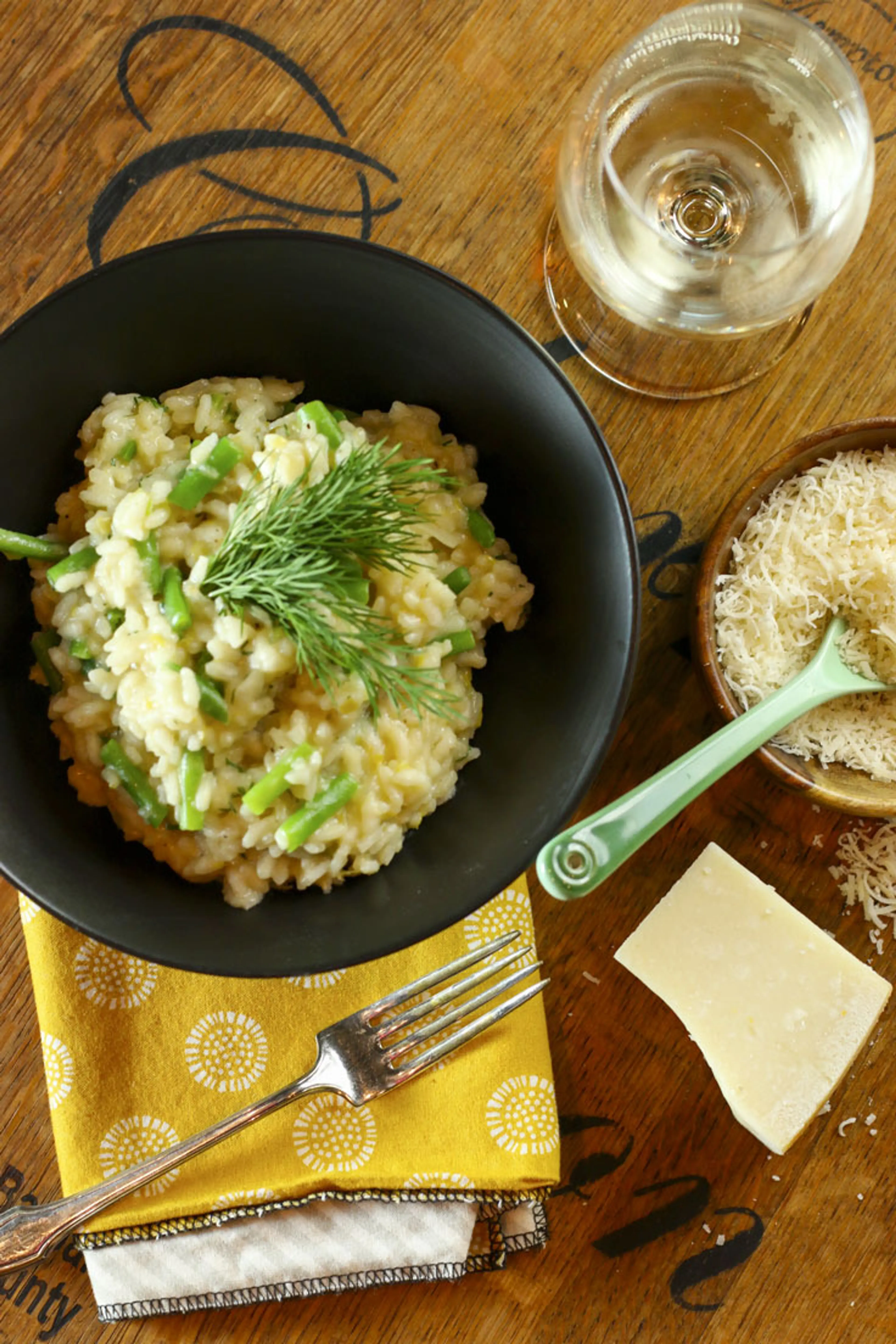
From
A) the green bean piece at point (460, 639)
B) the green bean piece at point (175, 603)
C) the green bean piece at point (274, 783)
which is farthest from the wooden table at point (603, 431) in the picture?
the green bean piece at point (175, 603)

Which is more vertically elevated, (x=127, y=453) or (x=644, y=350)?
(x=644, y=350)

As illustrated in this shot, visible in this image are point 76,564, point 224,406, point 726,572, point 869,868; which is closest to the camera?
point 76,564

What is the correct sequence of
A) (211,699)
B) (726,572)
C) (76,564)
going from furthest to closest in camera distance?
1. (726,572)
2. (76,564)
3. (211,699)

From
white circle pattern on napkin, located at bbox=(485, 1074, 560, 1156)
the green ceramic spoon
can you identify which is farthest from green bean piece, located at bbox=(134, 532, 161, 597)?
white circle pattern on napkin, located at bbox=(485, 1074, 560, 1156)

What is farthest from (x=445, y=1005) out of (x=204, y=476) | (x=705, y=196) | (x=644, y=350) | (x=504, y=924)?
(x=705, y=196)

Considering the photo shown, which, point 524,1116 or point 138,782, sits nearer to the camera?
point 138,782

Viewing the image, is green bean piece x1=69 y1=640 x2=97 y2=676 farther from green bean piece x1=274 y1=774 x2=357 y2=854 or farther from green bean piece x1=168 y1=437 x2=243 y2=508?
green bean piece x1=274 y1=774 x2=357 y2=854

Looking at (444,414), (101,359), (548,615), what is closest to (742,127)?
(444,414)

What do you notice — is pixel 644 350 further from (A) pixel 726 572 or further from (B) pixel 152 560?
(B) pixel 152 560
